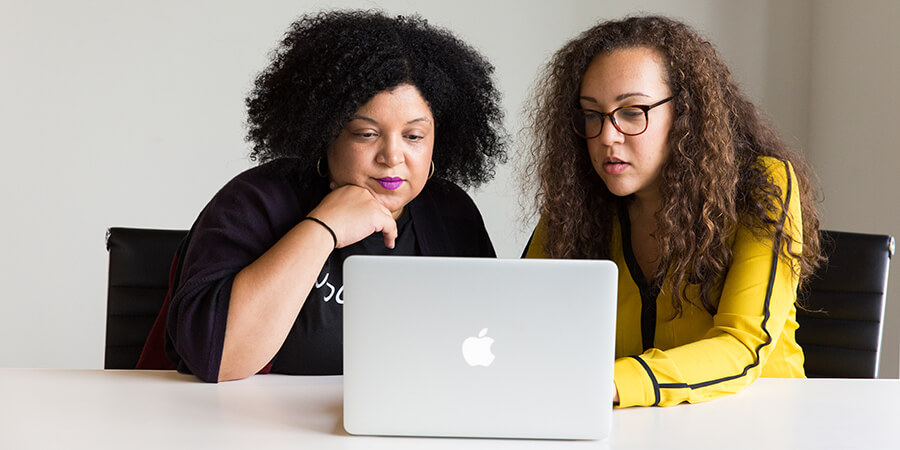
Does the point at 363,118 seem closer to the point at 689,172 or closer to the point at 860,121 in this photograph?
the point at 689,172

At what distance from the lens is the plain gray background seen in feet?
9.61

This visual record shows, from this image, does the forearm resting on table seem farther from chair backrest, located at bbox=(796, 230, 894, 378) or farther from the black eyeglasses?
chair backrest, located at bbox=(796, 230, 894, 378)

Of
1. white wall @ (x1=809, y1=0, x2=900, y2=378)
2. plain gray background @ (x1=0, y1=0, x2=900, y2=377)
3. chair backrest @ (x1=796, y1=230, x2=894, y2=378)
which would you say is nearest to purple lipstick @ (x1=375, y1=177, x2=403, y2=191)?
chair backrest @ (x1=796, y1=230, x2=894, y2=378)

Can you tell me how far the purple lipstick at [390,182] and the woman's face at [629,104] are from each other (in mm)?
367

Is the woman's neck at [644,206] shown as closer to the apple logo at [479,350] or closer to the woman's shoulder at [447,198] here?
the woman's shoulder at [447,198]

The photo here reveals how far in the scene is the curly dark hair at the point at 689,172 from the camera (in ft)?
4.93

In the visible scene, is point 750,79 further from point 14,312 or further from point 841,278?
point 14,312

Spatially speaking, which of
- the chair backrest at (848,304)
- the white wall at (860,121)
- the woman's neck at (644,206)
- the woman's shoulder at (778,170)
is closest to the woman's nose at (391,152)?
the woman's neck at (644,206)

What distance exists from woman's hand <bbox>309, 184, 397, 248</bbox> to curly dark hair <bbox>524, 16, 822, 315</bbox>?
0.39 metres

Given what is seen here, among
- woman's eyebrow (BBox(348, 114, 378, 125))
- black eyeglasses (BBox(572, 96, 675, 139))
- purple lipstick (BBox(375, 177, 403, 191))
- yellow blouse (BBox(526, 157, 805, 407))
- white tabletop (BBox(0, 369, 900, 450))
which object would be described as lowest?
white tabletop (BBox(0, 369, 900, 450))

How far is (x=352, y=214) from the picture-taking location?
1.47 meters

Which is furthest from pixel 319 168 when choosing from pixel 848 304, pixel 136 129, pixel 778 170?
pixel 136 129

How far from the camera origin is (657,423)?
3.74 feet

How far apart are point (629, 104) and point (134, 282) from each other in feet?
3.63
